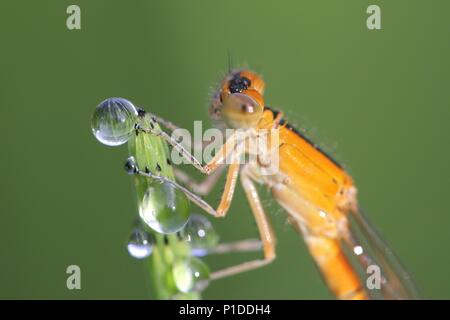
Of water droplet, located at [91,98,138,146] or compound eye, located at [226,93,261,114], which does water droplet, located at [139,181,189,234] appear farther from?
compound eye, located at [226,93,261,114]

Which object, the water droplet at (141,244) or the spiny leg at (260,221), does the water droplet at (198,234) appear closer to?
the water droplet at (141,244)

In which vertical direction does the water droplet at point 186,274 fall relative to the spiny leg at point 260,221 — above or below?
below

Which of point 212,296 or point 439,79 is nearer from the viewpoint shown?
point 212,296

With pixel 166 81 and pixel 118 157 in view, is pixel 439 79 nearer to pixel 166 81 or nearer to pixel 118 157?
pixel 166 81

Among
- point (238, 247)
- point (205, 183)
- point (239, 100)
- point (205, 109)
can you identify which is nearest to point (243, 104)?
point (239, 100)

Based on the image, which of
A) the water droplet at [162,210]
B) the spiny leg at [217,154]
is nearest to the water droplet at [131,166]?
the water droplet at [162,210]

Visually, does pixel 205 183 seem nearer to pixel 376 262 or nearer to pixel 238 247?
pixel 238 247

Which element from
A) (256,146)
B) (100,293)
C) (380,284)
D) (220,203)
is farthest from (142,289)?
(380,284)
